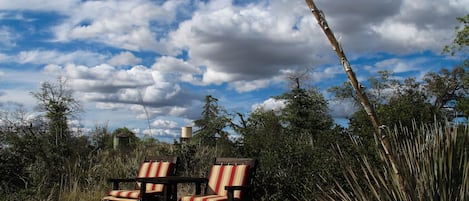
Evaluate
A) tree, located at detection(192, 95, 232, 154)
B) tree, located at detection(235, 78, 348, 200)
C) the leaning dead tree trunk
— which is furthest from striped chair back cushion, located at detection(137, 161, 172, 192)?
tree, located at detection(192, 95, 232, 154)

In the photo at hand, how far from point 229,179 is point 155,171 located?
4.29 feet

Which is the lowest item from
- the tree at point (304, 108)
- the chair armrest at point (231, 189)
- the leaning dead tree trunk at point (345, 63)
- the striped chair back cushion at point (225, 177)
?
the chair armrest at point (231, 189)

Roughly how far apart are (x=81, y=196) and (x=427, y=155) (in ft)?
18.4

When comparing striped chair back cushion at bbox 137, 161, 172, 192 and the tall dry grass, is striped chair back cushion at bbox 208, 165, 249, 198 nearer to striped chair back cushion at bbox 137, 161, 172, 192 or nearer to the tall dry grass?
striped chair back cushion at bbox 137, 161, 172, 192

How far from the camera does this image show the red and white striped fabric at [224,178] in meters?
6.00

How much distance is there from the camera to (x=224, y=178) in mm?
6195

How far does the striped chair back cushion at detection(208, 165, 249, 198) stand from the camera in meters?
6.02

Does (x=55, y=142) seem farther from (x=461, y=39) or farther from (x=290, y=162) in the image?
(x=461, y=39)

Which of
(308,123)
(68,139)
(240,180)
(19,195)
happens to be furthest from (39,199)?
(308,123)

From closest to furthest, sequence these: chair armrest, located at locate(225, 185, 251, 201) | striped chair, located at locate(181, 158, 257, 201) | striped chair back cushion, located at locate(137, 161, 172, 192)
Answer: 1. chair armrest, located at locate(225, 185, 251, 201)
2. striped chair, located at locate(181, 158, 257, 201)
3. striped chair back cushion, located at locate(137, 161, 172, 192)

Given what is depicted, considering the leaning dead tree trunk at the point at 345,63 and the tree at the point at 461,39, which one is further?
the tree at the point at 461,39

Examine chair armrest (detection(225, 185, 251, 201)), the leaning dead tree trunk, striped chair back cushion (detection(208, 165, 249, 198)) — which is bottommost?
chair armrest (detection(225, 185, 251, 201))

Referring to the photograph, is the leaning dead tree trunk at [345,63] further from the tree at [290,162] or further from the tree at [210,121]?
the tree at [210,121]

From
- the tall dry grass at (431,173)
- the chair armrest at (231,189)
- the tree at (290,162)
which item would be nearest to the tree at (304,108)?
the tree at (290,162)
